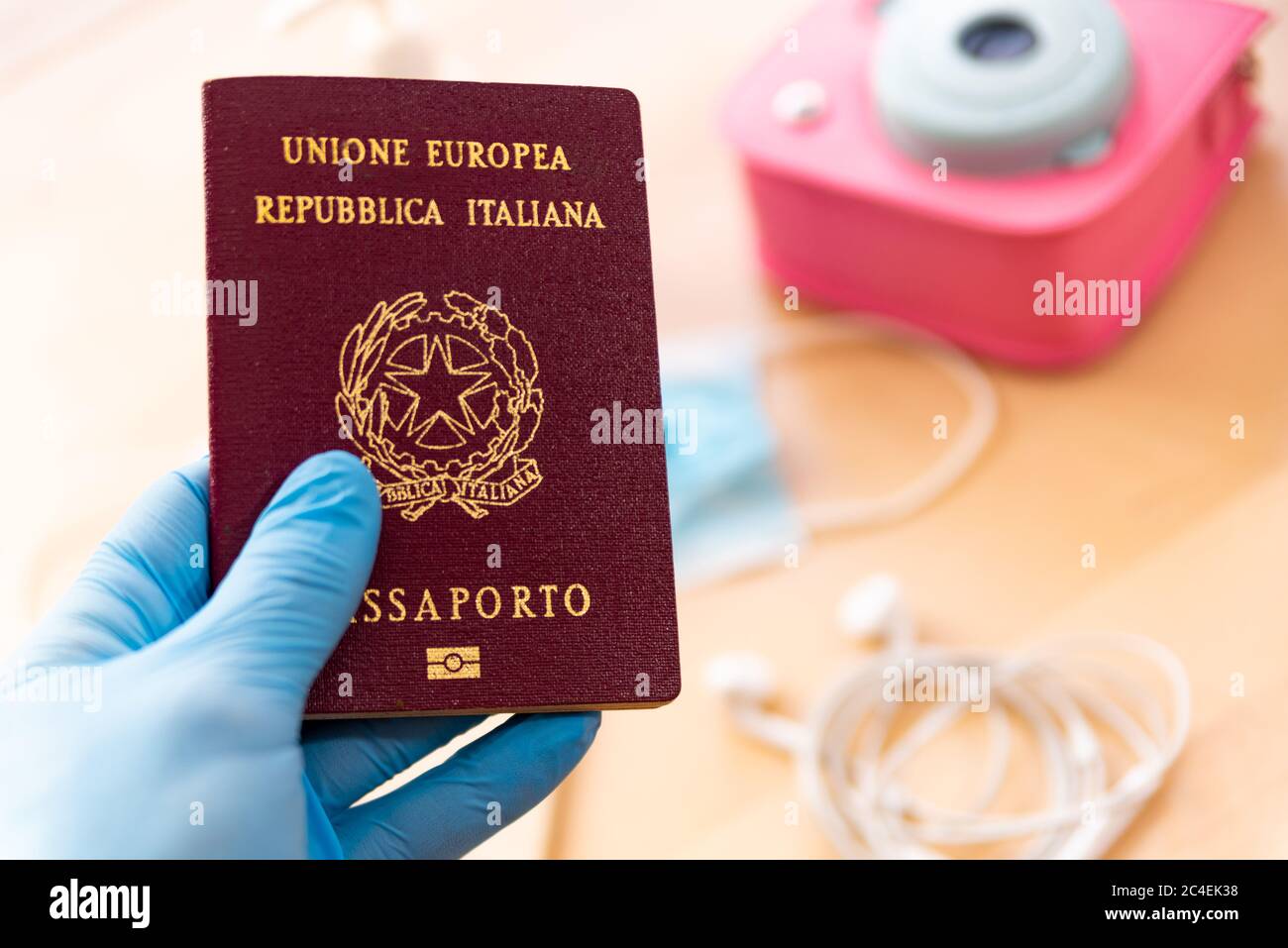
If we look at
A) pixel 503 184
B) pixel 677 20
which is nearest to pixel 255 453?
pixel 503 184

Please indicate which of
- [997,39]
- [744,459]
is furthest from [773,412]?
[997,39]

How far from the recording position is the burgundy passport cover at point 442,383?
1.96 feet

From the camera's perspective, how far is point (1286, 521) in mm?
955

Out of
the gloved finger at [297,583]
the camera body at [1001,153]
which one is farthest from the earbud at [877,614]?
the gloved finger at [297,583]

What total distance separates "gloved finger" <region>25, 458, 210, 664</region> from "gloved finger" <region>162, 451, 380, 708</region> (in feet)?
0.21

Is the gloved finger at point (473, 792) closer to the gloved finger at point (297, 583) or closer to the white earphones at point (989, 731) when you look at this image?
the gloved finger at point (297, 583)

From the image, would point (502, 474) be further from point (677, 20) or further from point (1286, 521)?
point (677, 20)

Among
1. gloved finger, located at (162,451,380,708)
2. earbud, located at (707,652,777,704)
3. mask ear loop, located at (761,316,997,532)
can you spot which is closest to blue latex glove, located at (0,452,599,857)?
gloved finger, located at (162,451,380,708)

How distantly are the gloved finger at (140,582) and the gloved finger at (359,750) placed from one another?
0.10 m

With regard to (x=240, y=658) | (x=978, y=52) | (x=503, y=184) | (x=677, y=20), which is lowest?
(x=240, y=658)

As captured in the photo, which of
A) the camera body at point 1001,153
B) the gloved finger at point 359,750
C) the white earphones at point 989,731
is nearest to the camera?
the gloved finger at point 359,750
